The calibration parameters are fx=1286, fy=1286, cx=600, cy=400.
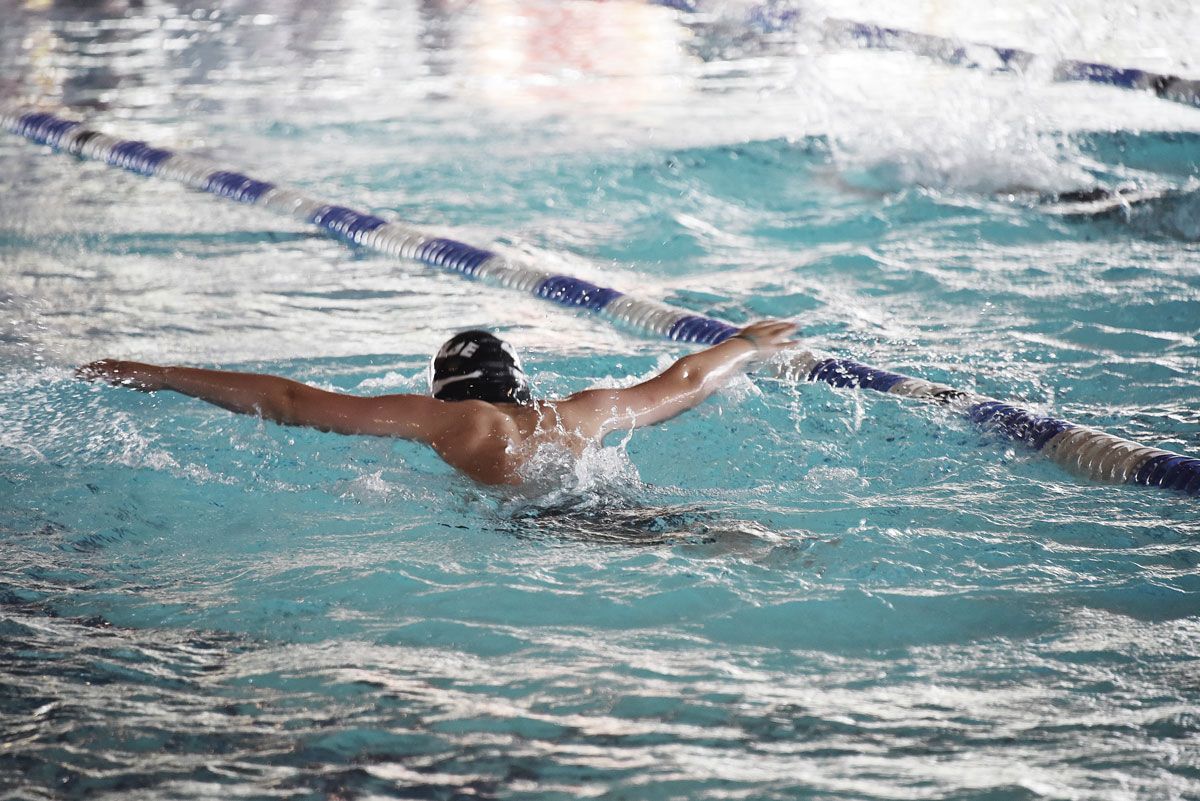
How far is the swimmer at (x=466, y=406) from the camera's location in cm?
332

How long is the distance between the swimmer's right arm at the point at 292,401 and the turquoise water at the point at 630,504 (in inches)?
8.4

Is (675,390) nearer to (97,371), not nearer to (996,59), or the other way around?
(97,371)

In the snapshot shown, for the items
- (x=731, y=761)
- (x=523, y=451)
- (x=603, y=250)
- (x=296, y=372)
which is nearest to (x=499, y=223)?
(x=603, y=250)

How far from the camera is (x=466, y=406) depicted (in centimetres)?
336

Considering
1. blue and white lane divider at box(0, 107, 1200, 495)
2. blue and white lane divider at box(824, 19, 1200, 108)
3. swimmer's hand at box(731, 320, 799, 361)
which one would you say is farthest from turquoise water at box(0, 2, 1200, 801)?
blue and white lane divider at box(824, 19, 1200, 108)

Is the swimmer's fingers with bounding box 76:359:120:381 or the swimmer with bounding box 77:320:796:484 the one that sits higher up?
the swimmer's fingers with bounding box 76:359:120:381

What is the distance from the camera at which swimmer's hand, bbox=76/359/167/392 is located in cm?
356

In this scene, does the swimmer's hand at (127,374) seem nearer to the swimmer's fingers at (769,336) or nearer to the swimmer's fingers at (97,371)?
the swimmer's fingers at (97,371)

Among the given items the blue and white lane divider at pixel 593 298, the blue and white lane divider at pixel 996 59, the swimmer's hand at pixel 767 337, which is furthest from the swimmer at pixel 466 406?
the blue and white lane divider at pixel 996 59

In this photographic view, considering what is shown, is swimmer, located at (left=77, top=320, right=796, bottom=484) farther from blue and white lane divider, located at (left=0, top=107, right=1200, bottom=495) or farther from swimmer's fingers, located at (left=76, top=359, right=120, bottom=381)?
blue and white lane divider, located at (left=0, top=107, right=1200, bottom=495)

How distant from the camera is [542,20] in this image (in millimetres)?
12945

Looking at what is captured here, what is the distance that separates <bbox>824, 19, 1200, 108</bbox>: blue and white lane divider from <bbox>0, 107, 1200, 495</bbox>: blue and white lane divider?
16.2ft

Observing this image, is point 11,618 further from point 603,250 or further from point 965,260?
point 965,260

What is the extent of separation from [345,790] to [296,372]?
2634mm
